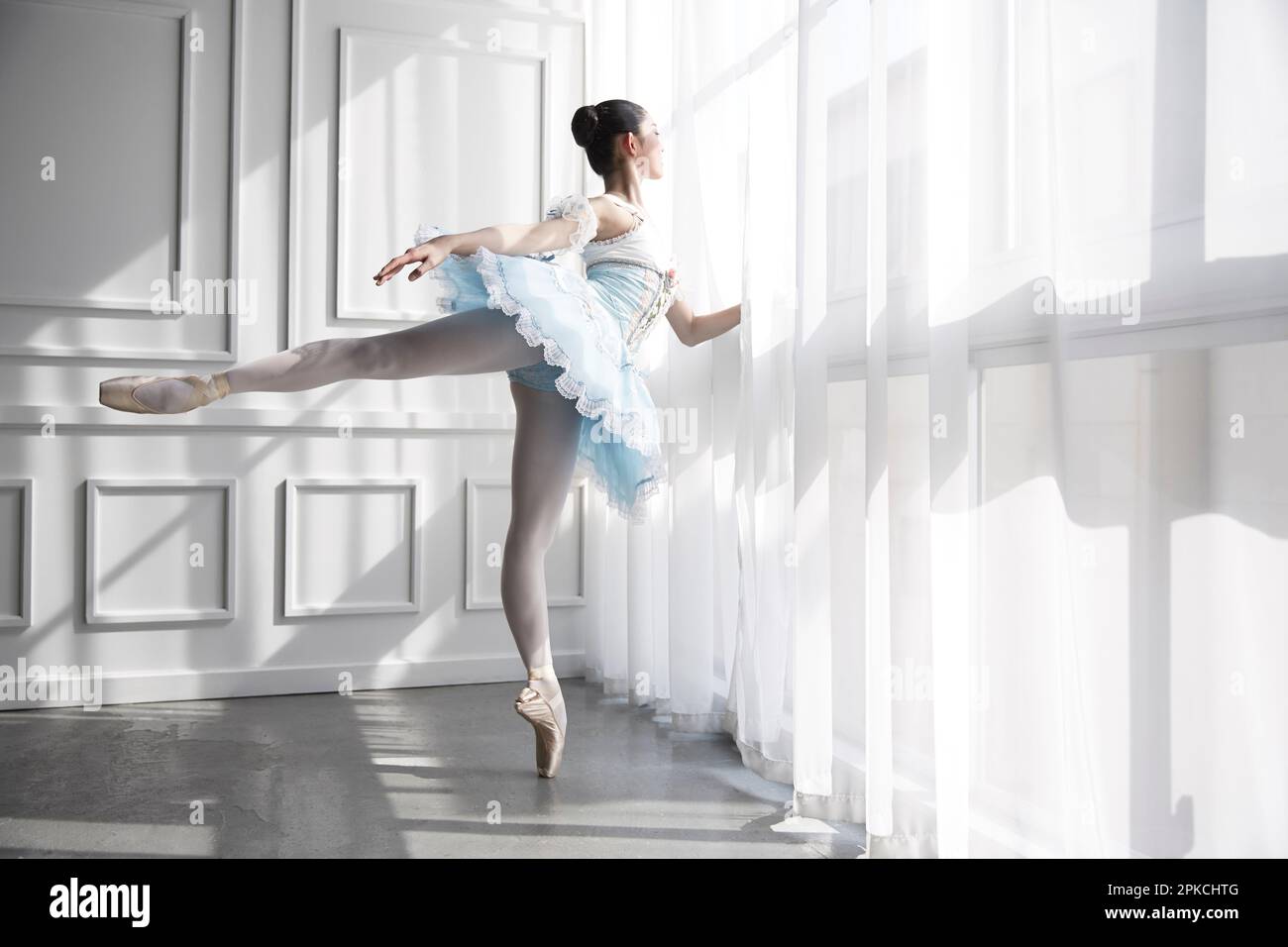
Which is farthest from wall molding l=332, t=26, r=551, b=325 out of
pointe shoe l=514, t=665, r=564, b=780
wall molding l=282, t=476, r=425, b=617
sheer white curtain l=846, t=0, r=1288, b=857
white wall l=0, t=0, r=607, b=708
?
sheer white curtain l=846, t=0, r=1288, b=857

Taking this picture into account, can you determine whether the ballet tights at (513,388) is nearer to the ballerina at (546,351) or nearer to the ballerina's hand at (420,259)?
the ballerina at (546,351)

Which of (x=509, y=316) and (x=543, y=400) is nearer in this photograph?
(x=509, y=316)

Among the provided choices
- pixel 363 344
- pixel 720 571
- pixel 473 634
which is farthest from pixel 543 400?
pixel 473 634

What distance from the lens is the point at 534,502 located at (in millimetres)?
2393

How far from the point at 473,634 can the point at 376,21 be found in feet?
6.70

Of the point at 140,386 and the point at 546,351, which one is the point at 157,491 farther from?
the point at 546,351

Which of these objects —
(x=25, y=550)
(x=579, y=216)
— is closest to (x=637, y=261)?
(x=579, y=216)

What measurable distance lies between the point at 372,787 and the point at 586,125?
1.63 m

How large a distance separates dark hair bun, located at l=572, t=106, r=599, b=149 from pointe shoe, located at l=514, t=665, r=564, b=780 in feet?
4.17

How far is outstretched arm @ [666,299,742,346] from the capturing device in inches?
102
